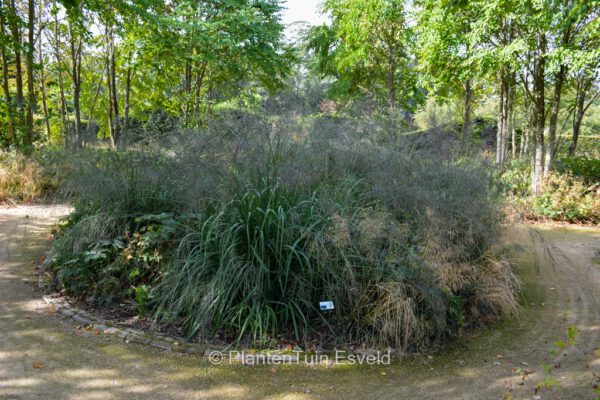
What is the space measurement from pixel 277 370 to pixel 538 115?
29.9 ft

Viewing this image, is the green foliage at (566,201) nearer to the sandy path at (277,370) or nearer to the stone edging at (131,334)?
the sandy path at (277,370)

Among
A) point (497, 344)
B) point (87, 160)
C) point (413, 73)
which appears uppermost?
point (413, 73)

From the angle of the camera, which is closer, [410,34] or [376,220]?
[376,220]

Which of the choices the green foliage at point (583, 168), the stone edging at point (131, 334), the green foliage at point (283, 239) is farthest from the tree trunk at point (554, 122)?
the stone edging at point (131, 334)

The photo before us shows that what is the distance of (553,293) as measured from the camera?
4684 mm

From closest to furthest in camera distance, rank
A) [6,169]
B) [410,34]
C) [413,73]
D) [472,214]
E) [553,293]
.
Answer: [472,214], [553,293], [6,169], [410,34], [413,73]

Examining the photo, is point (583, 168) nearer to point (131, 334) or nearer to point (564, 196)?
point (564, 196)

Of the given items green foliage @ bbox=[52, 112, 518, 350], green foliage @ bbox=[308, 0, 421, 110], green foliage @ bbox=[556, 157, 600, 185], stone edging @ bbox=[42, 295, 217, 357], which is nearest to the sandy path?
stone edging @ bbox=[42, 295, 217, 357]

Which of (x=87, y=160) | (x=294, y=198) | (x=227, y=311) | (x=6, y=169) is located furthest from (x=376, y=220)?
(x=6, y=169)

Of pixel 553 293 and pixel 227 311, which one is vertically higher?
pixel 227 311

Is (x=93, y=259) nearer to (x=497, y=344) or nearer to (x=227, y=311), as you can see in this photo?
(x=227, y=311)

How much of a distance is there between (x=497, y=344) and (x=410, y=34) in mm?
11075

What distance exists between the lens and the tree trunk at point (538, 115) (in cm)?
907

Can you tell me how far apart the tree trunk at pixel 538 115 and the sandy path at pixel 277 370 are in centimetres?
611
